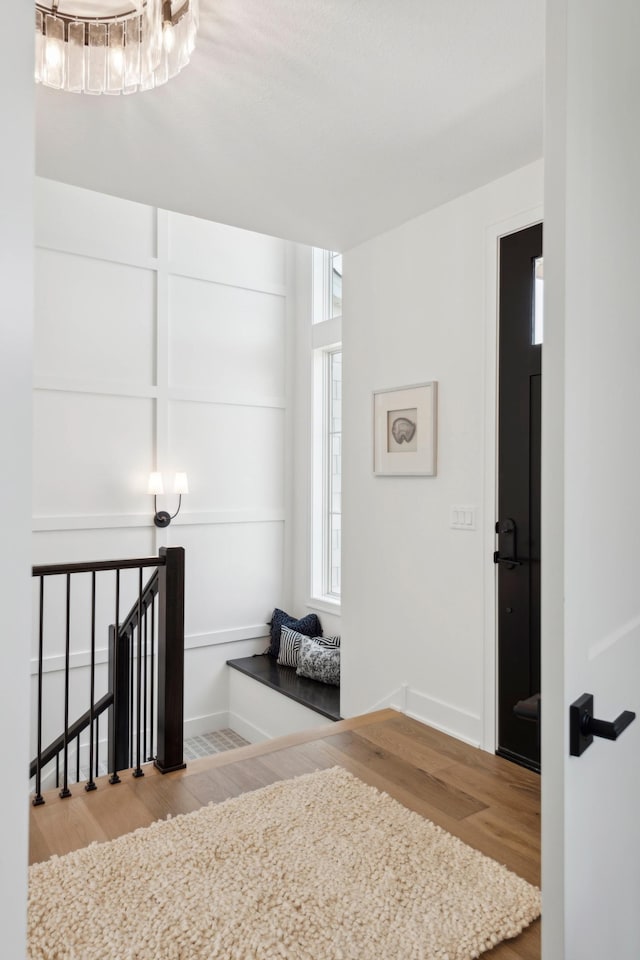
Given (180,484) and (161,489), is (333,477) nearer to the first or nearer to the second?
(180,484)

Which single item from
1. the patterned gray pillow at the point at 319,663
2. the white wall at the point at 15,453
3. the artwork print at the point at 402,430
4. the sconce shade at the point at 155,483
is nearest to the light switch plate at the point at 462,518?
the artwork print at the point at 402,430

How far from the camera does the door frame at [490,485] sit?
2777mm

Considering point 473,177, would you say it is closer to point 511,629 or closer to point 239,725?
point 511,629

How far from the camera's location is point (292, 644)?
4.61 meters

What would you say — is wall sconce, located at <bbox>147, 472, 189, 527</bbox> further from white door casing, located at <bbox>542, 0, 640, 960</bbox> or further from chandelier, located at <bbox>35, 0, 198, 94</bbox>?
white door casing, located at <bbox>542, 0, 640, 960</bbox>

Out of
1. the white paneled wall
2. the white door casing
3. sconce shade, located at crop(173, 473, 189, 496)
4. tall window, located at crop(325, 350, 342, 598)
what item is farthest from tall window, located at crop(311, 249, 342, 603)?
the white door casing

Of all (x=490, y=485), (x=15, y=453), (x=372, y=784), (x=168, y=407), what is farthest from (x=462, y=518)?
(x=15, y=453)

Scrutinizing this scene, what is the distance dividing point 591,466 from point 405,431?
234cm

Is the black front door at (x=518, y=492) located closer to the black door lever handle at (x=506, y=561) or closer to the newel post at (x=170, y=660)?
the black door lever handle at (x=506, y=561)

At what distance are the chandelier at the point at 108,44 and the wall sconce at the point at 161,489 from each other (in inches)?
107

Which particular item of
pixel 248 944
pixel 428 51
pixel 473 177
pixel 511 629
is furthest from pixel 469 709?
pixel 428 51

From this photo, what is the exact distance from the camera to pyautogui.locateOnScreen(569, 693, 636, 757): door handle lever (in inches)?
32.3

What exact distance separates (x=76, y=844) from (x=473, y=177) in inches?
115

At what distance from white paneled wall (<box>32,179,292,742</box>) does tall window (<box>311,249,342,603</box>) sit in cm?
31
